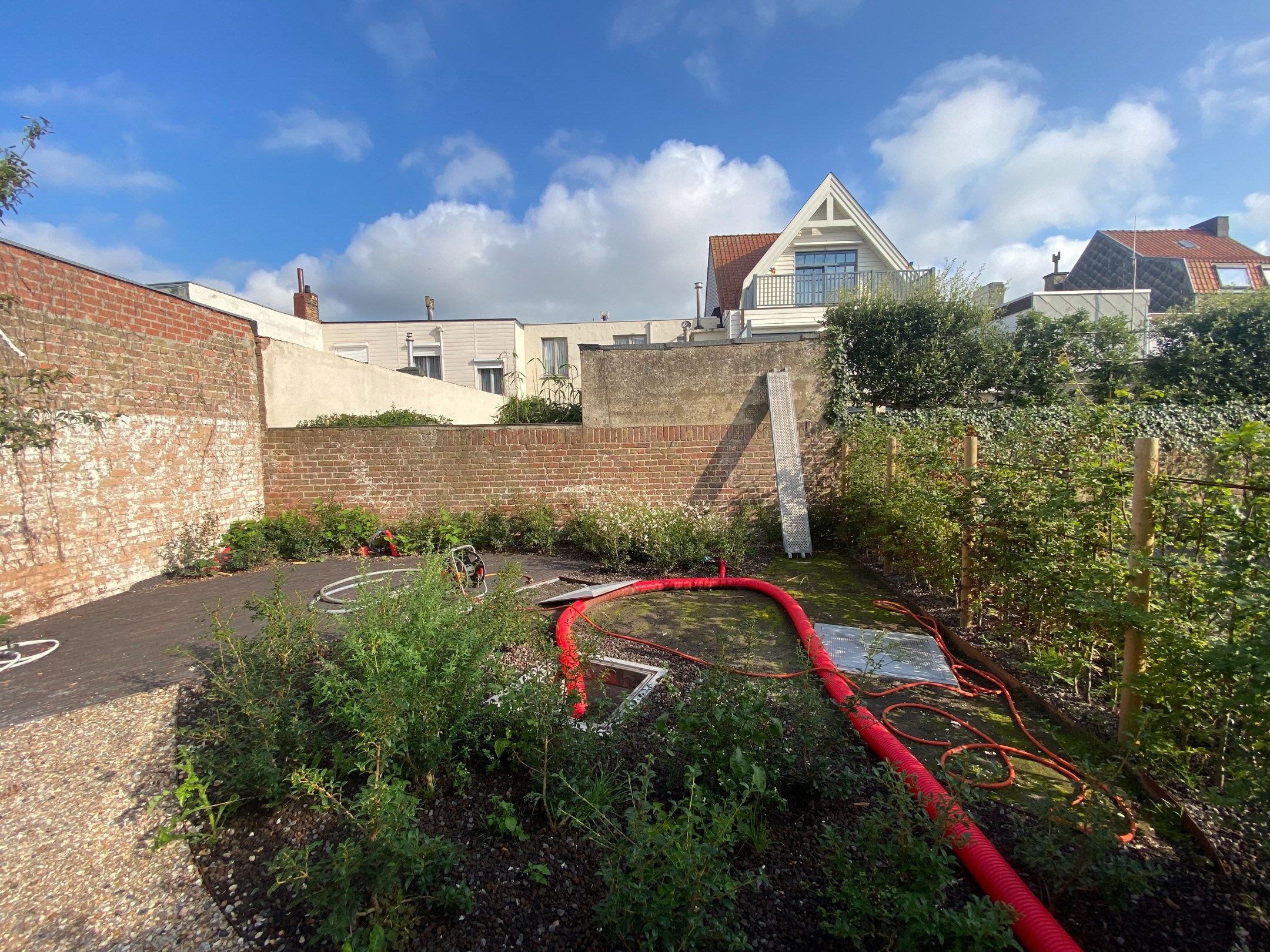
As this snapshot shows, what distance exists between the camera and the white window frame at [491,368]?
18.9 m

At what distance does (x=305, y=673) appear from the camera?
3.13 metres

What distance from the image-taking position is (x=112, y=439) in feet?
18.1

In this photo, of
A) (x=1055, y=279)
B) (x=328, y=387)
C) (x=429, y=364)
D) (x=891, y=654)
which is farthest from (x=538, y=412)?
(x=1055, y=279)

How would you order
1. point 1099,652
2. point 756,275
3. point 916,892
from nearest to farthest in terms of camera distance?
point 916,892 → point 1099,652 → point 756,275

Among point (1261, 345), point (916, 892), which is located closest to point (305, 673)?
point (916, 892)

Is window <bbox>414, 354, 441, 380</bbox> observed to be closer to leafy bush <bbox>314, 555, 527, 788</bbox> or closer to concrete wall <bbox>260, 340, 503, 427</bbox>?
concrete wall <bbox>260, 340, 503, 427</bbox>

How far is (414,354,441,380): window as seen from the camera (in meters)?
19.0

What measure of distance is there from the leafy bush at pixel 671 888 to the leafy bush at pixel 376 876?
54 cm

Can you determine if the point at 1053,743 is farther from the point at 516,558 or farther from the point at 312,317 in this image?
the point at 312,317

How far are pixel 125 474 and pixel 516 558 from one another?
13.4ft

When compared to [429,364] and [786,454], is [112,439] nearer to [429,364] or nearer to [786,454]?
[786,454]

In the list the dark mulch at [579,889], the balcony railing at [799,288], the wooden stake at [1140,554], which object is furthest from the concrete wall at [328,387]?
the balcony railing at [799,288]

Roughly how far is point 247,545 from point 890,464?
300 inches

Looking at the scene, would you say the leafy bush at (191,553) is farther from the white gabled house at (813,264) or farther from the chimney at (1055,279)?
the chimney at (1055,279)
